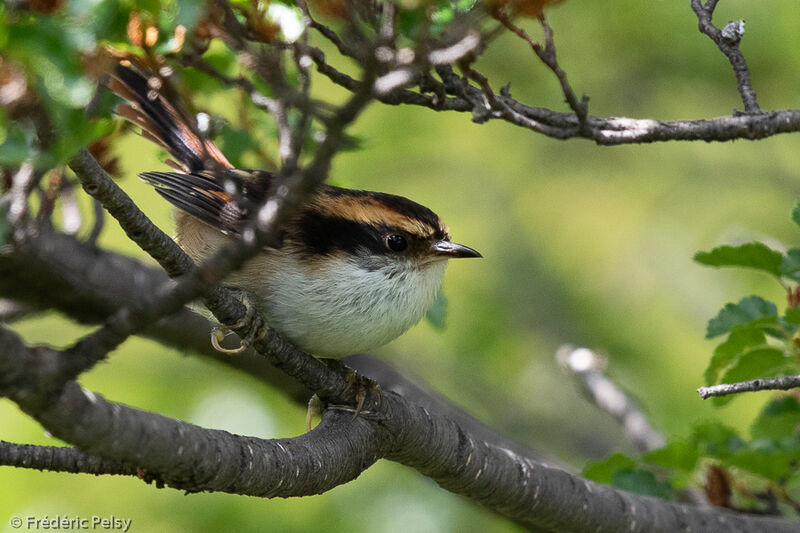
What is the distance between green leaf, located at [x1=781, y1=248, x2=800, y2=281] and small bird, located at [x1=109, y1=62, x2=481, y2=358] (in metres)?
1.43

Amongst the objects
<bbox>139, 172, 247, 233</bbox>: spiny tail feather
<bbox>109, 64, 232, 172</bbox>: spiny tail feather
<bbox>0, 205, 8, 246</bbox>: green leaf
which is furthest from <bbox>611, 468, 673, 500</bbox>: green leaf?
<bbox>0, 205, 8, 246</bbox>: green leaf

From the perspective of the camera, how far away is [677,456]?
407 centimetres

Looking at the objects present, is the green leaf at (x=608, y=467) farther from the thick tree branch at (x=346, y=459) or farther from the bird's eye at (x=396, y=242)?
the bird's eye at (x=396, y=242)

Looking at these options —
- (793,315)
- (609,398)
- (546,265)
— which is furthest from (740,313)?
(546,265)

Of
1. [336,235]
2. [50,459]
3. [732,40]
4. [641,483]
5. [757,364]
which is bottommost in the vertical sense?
[50,459]

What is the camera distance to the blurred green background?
6402mm

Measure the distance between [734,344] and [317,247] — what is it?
1.86m

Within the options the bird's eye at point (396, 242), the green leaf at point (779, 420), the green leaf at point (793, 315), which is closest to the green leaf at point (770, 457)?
the green leaf at point (779, 420)

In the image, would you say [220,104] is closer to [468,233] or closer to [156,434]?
[468,233]

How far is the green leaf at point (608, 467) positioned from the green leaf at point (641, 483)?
34mm

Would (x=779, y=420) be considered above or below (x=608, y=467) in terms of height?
above

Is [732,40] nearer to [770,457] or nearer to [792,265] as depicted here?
[792,265]

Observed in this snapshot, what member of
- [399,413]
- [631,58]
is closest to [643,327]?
[631,58]

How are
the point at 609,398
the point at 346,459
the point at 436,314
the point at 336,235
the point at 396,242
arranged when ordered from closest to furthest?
the point at 346,459 < the point at 336,235 < the point at 396,242 < the point at 436,314 < the point at 609,398
